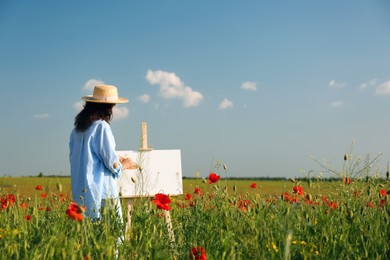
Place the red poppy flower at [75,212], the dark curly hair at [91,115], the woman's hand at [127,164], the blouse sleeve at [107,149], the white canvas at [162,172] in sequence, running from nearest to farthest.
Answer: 1. the red poppy flower at [75,212]
2. the blouse sleeve at [107,149]
3. the dark curly hair at [91,115]
4. the woman's hand at [127,164]
5. the white canvas at [162,172]

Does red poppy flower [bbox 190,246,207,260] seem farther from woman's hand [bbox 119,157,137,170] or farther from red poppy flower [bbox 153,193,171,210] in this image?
woman's hand [bbox 119,157,137,170]

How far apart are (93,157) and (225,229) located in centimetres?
159

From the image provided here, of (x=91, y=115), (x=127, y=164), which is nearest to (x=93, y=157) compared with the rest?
(x=91, y=115)

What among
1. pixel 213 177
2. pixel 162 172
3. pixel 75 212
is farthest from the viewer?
pixel 162 172

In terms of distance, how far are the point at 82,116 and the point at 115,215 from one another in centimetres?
206

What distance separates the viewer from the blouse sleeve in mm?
5051

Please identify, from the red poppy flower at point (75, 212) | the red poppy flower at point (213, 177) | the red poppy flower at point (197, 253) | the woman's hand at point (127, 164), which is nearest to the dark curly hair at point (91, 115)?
the woman's hand at point (127, 164)

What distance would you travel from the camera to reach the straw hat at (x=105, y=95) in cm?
557

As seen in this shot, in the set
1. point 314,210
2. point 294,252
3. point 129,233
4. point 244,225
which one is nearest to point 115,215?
point 129,233

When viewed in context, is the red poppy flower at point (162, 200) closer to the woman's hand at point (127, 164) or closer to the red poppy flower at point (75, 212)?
the red poppy flower at point (75, 212)

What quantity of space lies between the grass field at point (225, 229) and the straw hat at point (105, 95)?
1.26m

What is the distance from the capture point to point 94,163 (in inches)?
205

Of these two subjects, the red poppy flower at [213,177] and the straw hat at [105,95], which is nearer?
the red poppy flower at [213,177]

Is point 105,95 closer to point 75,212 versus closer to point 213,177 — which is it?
point 213,177
